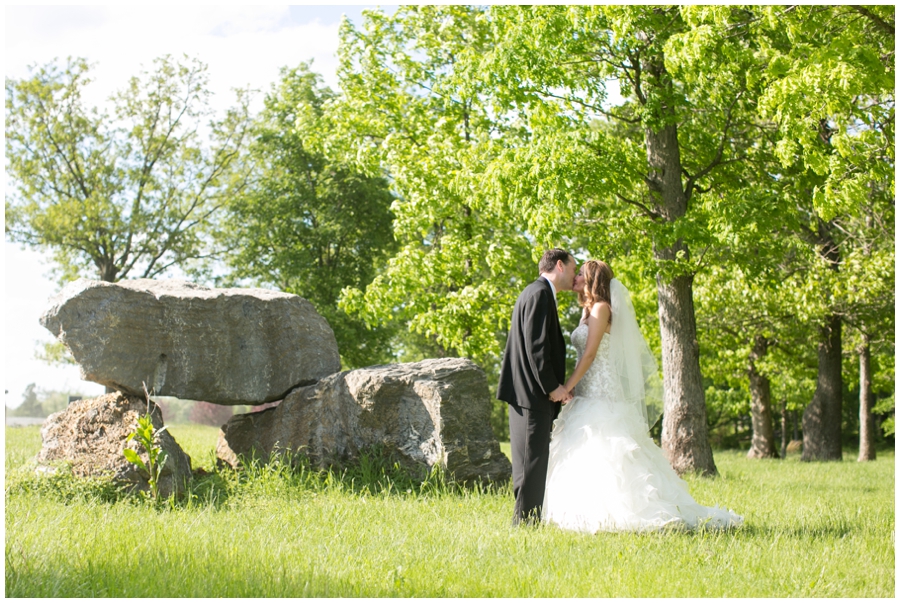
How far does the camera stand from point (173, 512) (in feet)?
24.5

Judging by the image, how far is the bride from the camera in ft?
21.1

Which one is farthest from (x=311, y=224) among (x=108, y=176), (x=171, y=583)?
(x=171, y=583)

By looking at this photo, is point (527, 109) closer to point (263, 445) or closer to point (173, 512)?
point (263, 445)

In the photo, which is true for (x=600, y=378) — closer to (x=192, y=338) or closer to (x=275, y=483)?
(x=275, y=483)

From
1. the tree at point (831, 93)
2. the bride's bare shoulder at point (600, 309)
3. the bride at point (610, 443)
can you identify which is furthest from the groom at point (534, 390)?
the tree at point (831, 93)

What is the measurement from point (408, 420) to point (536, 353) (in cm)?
310

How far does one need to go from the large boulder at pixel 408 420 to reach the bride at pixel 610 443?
2.26 meters

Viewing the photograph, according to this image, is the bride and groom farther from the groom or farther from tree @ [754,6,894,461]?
tree @ [754,6,894,461]

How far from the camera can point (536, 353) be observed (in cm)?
669

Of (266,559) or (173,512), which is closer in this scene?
(266,559)

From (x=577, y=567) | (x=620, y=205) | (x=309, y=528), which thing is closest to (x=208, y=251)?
(x=620, y=205)

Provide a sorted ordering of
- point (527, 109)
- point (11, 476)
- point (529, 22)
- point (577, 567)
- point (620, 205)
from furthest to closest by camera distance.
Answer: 1. point (620, 205)
2. point (527, 109)
3. point (529, 22)
4. point (11, 476)
5. point (577, 567)

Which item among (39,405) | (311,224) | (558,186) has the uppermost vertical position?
(311,224)

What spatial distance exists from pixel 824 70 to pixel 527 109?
4677mm
